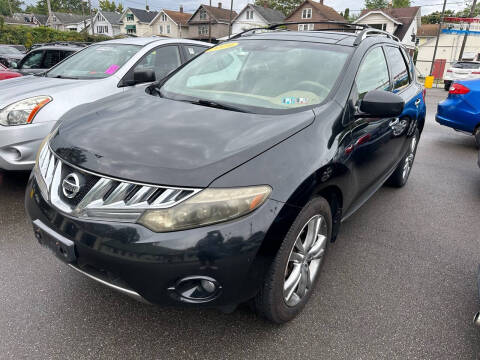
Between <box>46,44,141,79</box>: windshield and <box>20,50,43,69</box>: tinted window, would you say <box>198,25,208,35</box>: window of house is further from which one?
<box>46,44,141,79</box>: windshield

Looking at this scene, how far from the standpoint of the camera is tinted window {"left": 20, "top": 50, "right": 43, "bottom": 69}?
24.7 ft

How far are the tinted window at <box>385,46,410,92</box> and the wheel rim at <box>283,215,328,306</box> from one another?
1.86m

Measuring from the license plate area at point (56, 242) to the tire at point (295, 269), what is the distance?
38.1 inches

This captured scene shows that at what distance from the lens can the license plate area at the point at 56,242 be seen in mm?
1788

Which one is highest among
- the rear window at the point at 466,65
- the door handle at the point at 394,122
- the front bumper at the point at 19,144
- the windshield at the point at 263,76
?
the windshield at the point at 263,76

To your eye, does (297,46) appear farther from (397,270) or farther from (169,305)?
(169,305)

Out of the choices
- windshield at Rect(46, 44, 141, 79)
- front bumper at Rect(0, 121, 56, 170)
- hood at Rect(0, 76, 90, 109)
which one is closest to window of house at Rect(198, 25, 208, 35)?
windshield at Rect(46, 44, 141, 79)

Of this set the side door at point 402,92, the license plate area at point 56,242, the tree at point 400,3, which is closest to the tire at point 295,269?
the license plate area at point 56,242

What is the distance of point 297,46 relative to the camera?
9.62ft

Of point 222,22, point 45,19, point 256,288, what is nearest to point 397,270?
point 256,288

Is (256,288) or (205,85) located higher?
(205,85)

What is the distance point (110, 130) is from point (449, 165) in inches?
207

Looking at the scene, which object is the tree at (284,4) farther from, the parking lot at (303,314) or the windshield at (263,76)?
the parking lot at (303,314)

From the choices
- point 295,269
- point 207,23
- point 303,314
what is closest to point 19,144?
point 295,269
